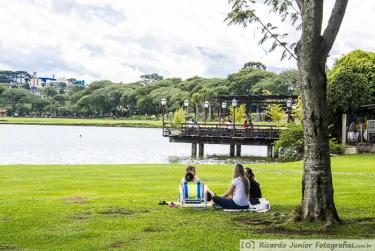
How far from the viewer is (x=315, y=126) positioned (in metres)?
11.4

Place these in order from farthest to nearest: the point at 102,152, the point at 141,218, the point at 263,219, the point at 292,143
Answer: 1. the point at 102,152
2. the point at 292,143
3. the point at 141,218
4. the point at 263,219

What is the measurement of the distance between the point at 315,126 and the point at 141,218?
13.5ft

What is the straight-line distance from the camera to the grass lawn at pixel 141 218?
33.6ft

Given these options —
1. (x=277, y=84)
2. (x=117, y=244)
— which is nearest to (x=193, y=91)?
(x=277, y=84)

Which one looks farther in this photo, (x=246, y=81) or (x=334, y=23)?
(x=246, y=81)

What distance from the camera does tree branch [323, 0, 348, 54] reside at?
38.3 feet

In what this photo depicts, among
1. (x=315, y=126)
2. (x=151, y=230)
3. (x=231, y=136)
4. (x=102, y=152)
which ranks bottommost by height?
(x=102, y=152)

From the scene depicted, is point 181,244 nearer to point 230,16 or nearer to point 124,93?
point 230,16

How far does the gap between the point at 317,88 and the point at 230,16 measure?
365cm

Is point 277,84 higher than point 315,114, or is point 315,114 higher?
point 277,84

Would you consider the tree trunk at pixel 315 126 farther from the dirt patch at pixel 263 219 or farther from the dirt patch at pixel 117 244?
the dirt patch at pixel 117 244

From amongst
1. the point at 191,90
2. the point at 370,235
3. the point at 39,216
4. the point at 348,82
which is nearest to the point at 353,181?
the point at 370,235

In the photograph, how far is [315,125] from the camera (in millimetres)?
11383

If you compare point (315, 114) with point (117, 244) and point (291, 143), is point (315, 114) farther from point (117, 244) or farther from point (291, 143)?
point (291, 143)
